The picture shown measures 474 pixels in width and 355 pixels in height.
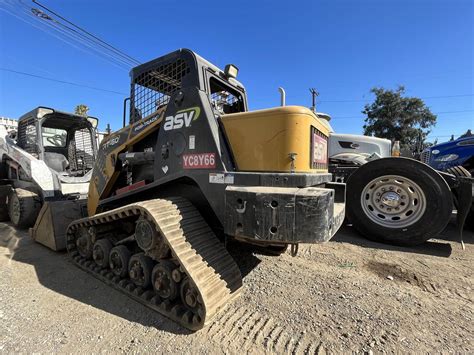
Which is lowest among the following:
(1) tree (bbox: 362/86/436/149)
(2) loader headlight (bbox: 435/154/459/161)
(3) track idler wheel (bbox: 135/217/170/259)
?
(3) track idler wheel (bbox: 135/217/170/259)

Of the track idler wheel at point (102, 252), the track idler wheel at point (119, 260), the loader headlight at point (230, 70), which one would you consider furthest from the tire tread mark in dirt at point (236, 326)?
the loader headlight at point (230, 70)

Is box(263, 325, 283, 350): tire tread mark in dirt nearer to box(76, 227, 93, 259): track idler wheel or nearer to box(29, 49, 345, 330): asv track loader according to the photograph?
box(29, 49, 345, 330): asv track loader

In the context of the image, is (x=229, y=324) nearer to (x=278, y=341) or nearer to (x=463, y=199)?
(x=278, y=341)

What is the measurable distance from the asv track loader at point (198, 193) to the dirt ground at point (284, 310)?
0.73 feet

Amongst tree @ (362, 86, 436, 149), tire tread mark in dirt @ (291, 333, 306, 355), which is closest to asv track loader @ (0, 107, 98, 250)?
tire tread mark in dirt @ (291, 333, 306, 355)

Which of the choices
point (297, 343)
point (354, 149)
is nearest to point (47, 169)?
point (297, 343)

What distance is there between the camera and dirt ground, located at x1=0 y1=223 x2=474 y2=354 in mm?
2291

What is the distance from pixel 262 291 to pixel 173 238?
49.8 inches

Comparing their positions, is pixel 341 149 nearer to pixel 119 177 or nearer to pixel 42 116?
pixel 119 177

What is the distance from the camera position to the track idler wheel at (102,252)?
349cm

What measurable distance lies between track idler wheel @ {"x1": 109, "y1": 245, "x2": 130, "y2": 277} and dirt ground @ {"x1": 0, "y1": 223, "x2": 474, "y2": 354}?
0.24 m

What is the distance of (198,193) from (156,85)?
1.63m

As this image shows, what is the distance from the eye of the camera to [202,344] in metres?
2.29

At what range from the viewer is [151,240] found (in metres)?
2.82
